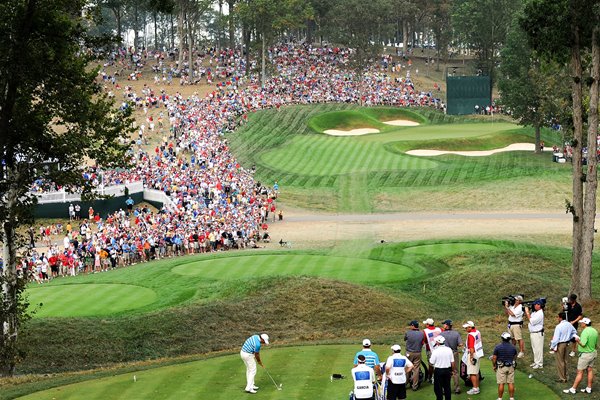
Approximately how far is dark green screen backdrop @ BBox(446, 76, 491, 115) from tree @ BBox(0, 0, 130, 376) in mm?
76479

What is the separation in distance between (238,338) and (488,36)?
92046mm

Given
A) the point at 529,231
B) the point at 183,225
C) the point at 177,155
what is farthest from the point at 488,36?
the point at 183,225

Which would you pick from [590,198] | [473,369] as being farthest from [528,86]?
[473,369]

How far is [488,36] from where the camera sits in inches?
4683

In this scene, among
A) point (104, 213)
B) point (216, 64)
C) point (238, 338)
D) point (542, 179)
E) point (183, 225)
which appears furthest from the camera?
point (216, 64)

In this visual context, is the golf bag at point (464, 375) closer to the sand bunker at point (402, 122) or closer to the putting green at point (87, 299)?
the putting green at point (87, 299)

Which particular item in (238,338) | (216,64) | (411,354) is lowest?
(238,338)

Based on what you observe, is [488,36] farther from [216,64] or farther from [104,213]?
[104,213]

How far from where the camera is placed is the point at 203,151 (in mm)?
78438

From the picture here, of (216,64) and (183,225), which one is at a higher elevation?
(216,64)

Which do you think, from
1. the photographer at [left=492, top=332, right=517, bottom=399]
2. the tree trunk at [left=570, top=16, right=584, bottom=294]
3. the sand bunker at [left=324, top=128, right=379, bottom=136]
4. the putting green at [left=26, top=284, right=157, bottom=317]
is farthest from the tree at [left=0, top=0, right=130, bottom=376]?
the sand bunker at [left=324, top=128, right=379, bottom=136]

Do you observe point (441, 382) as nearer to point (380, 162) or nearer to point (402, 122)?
point (380, 162)

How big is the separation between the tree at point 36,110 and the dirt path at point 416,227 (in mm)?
24905

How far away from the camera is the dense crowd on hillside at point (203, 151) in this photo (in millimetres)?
52656
